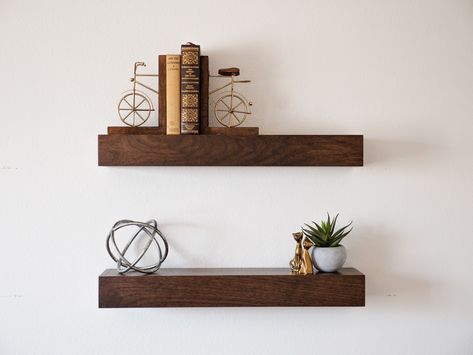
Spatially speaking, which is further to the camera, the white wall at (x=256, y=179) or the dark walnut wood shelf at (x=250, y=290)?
the white wall at (x=256, y=179)

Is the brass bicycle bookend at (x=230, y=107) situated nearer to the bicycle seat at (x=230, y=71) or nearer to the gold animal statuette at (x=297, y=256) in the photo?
the bicycle seat at (x=230, y=71)

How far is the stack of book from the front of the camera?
157cm

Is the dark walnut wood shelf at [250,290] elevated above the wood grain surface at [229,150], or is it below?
below

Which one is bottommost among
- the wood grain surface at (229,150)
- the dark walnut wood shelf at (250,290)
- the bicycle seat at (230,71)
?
the dark walnut wood shelf at (250,290)

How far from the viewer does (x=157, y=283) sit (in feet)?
5.09

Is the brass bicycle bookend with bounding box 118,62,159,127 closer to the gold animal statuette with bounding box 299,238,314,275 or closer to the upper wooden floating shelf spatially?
the upper wooden floating shelf

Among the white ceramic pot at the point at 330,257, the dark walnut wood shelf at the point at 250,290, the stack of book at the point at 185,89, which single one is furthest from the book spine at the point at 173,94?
the white ceramic pot at the point at 330,257

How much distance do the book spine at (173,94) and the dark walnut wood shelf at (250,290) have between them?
449 millimetres

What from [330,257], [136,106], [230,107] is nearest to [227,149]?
[230,107]

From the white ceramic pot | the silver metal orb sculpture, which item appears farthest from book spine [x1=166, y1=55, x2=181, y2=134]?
the white ceramic pot

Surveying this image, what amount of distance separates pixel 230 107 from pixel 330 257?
56 centimetres

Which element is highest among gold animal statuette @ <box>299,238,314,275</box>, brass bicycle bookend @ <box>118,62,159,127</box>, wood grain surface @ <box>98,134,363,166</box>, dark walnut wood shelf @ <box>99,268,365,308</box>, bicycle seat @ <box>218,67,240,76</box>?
bicycle seat @ <box>218,67,240,76</box>

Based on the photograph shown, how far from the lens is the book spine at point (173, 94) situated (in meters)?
1.58

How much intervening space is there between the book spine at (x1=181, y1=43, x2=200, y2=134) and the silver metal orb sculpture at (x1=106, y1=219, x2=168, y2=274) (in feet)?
1.08
